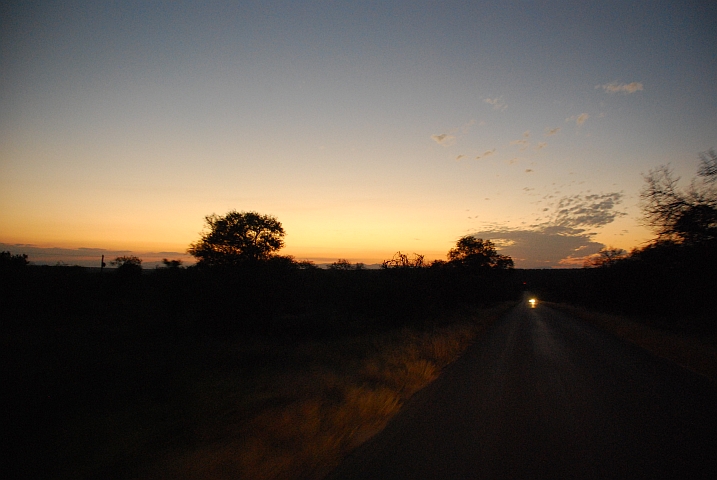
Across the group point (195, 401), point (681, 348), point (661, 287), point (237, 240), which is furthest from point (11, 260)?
point (661, 287)

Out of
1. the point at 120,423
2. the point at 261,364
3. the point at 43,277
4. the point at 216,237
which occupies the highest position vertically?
the point at 216,237

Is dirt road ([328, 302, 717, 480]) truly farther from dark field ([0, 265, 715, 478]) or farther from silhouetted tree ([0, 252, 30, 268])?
silhouetted tree ([0, 252, 30, 268])

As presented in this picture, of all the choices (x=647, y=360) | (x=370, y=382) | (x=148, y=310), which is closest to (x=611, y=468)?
(x=370, y=382)

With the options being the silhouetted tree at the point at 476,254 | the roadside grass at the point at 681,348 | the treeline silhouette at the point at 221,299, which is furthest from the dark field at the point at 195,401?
the silhouetted tree at the point at 476,254

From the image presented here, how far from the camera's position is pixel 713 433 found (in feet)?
19.6

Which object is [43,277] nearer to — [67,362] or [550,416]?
[67,362]

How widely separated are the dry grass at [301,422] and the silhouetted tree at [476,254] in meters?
48.2

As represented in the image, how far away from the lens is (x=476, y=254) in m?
59.3

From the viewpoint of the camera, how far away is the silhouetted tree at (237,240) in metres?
27.4

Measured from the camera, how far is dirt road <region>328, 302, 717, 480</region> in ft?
15.7

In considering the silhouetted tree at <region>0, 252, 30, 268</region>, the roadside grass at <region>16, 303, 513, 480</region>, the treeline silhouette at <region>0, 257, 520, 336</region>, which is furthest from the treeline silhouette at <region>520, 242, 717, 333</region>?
the silhouetted tree at <region>0, 252, 30, 268</region>

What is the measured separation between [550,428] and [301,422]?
3897 millimetres

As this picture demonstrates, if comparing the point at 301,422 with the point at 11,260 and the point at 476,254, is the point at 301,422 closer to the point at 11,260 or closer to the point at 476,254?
the point at 11,260

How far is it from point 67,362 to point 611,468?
336 inches
